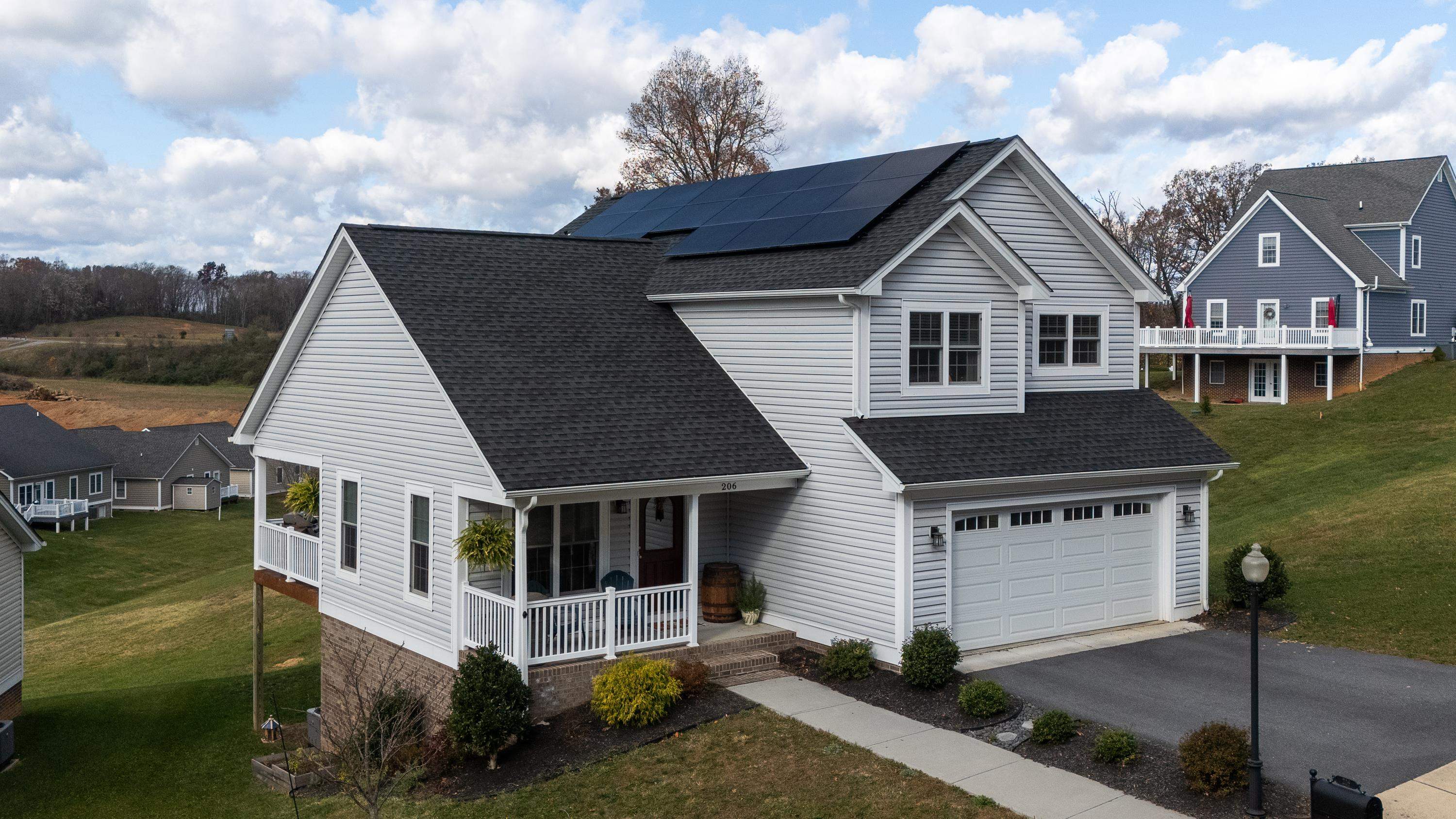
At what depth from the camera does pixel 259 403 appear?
20750mm

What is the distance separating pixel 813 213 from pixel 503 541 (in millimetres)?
7833

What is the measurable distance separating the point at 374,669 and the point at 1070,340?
12504mm

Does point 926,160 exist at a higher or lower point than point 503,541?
higher

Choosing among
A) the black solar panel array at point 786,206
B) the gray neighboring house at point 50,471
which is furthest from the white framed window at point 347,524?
the gray neighboring house at point 50,471

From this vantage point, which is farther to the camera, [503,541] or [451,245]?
[451,245]

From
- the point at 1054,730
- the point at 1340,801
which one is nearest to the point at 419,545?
the point at 1054,730

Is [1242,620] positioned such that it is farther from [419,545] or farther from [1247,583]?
[419,545]

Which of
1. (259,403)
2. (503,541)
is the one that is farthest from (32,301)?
(503,541)

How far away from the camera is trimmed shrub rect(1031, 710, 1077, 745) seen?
494 inches

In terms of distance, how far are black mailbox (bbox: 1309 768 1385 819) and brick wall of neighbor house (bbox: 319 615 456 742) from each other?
33.5 feet

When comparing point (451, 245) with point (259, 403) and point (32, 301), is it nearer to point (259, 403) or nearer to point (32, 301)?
point (259, 403)

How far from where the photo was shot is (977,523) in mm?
16344

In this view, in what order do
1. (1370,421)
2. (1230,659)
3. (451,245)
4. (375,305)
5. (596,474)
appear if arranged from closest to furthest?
1. (596,474)
2. (1230,659)
3. (375,305)
4. (451,245)
5. (1370,421)

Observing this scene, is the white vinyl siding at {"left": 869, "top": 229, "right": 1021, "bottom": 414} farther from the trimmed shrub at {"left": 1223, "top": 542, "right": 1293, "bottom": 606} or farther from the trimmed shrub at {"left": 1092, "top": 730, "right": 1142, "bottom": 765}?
the trimmed shrub at {"left": 1092, "top": 730, "right": 1142, "bottom": 765}
